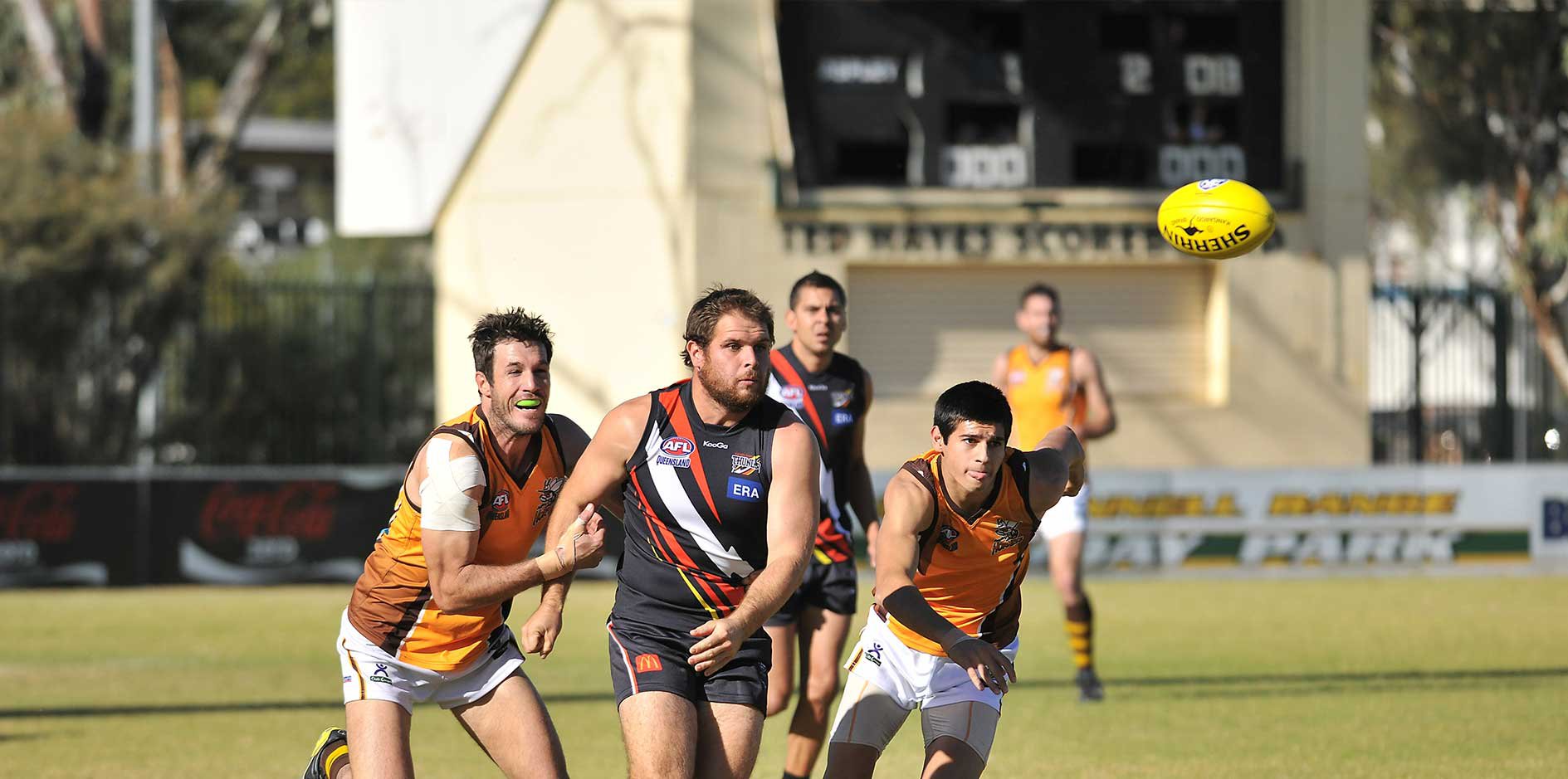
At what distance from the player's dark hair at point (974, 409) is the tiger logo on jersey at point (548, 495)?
1.35 metres

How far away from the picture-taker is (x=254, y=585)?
19172mm

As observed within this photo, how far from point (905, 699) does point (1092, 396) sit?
16.5 ft

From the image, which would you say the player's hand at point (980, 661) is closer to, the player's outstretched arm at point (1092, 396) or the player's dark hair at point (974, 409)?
the player's dark hair at point (974, 409)

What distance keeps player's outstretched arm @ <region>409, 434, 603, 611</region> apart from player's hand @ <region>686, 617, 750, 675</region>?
503mm

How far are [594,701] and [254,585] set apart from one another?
860cm

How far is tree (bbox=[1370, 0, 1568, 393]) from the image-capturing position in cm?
2616

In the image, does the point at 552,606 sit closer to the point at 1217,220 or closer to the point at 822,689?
the point at 822,689

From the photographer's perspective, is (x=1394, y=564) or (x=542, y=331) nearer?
(x=542, y=331)

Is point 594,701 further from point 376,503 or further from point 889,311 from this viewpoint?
point 889,311

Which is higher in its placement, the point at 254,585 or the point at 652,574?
the point at 652,574

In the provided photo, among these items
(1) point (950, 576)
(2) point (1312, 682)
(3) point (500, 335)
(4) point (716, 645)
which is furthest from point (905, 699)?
(2) point (1312, 682)

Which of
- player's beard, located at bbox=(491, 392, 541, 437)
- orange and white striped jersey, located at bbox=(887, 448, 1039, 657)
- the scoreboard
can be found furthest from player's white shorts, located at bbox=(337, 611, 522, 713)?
the scoreboard

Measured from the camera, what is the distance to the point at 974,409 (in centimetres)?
621

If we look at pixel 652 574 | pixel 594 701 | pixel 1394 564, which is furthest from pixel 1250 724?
pixel 1394 564
